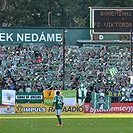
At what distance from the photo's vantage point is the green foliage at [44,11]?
277ft

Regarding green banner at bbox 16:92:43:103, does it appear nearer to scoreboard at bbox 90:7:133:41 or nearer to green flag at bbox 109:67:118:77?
green flag at bbox 109:67:118:77

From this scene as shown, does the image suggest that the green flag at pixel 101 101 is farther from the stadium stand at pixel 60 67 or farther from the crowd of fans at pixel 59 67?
the crowd of fans at pixel 59 67

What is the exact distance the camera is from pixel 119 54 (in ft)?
193

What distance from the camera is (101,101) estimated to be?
151 feet

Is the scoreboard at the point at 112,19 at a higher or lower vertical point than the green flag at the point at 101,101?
higher

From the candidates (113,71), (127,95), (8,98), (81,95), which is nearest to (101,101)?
(81,95)

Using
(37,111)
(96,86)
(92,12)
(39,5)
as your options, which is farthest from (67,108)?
(39,5)

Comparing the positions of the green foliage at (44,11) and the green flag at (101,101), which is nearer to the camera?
the green flag at (101,101)

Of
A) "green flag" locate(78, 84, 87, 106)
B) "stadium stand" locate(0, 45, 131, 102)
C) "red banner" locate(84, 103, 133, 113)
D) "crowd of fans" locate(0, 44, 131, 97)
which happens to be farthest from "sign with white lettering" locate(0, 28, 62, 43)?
"red banner" locate(84, 103, 133, 113)

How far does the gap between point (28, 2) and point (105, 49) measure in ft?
95.4

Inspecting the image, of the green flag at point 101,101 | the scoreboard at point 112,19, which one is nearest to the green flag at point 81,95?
the green flag at point 101,101

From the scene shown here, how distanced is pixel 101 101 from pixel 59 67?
10.7 meters

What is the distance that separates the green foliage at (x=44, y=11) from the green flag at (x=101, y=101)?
38167 mm
